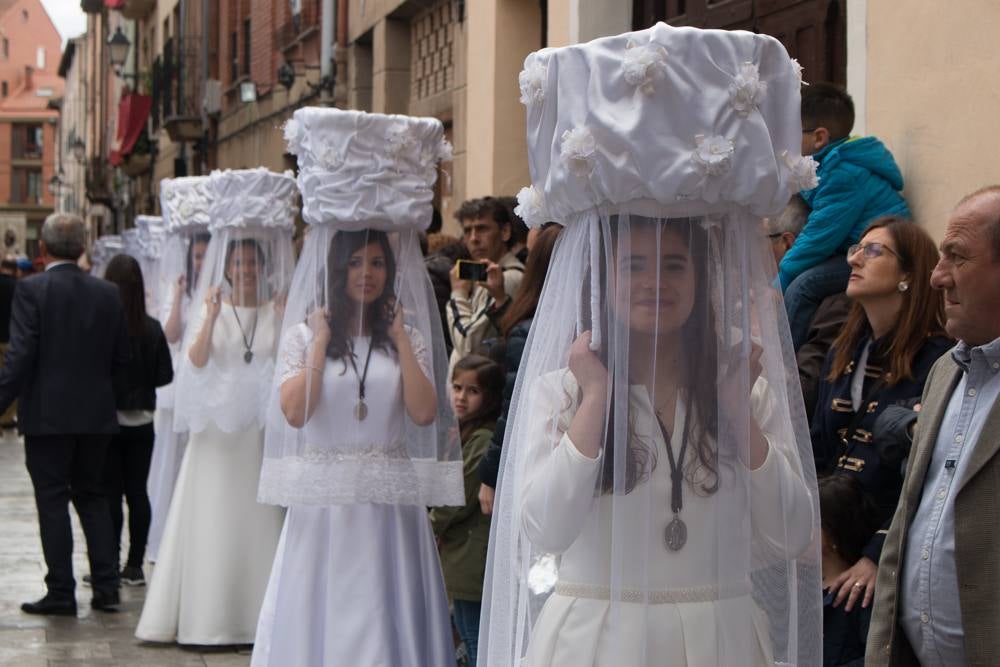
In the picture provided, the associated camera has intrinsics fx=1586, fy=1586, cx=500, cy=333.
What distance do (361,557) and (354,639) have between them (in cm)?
33

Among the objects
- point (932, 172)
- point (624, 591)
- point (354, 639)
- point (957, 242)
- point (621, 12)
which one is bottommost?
point (354, 639)

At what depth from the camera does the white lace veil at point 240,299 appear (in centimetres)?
823

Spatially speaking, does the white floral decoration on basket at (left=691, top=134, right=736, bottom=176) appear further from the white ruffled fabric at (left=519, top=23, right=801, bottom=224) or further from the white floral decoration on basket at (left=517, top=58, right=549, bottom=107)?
the white floral decoration on basket at (left=517, top=58, right=549, bottom=107)

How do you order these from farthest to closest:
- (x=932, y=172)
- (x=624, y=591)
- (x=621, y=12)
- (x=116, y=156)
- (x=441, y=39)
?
1. (x=116, y=156)
2. (x=441, y=39)
3. (x=621, y=12)
4. (x=932, y=172)
5. (x=624, y=591)

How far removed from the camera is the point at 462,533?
6.50 m

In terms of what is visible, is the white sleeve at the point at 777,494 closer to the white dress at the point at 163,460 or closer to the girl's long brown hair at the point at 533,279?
the girl's long brown hair at the point at 533,279

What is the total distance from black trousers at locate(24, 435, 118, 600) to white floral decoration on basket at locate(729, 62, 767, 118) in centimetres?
590

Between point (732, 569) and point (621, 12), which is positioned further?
point (621, 12)

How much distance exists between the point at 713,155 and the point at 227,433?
5230mm

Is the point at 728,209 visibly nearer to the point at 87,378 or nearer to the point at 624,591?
the point at 624,591

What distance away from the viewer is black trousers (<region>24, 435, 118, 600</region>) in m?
8.56

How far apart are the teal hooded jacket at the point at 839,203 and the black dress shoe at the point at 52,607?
473cm

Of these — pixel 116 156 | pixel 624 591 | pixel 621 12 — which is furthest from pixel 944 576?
pixel 116 156

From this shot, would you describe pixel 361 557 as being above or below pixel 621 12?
below
